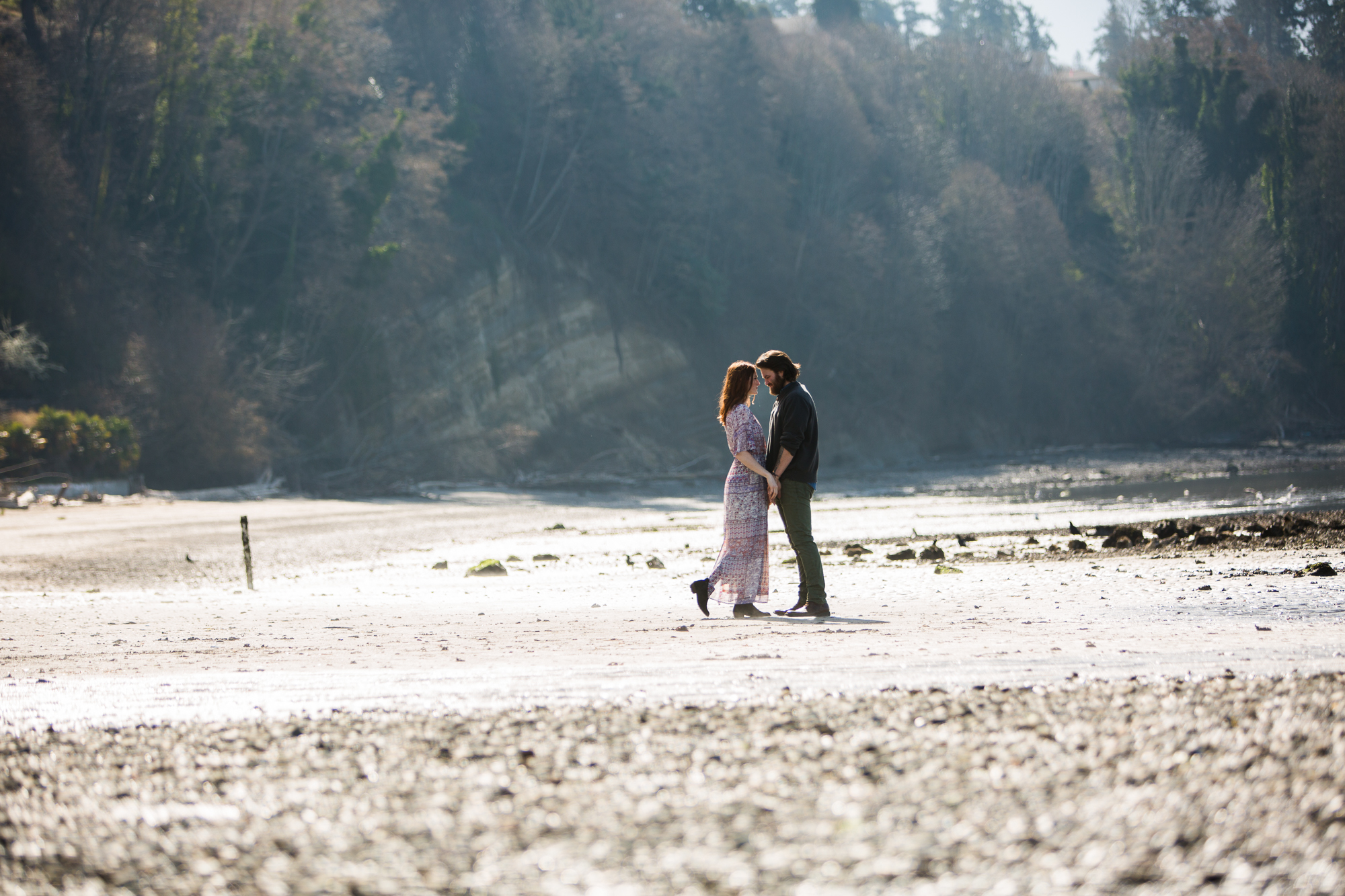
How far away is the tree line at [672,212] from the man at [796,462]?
2412 centimetres

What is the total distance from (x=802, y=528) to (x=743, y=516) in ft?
1.38

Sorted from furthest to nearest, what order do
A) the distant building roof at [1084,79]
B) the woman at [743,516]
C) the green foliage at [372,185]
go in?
the distant building roof at [1084,79], the green foliage at [372,185], the woman at [743,516]

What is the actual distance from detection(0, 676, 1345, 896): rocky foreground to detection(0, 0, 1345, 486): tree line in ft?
86.8

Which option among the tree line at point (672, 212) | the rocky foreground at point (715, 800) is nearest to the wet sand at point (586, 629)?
the rocky foreground at point (715, 800)

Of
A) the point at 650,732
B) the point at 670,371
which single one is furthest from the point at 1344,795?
the point at 670,371

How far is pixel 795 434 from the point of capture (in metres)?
8.23

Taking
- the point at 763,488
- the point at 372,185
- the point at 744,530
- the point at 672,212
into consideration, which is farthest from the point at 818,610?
the point at 672,212

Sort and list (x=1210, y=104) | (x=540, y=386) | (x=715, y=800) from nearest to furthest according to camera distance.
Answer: (x=715, y=800), (x=540, y=386), (x=1210, y=104)

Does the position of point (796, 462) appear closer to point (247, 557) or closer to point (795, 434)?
point (795, 434)

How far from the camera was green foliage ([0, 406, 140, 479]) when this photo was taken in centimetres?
2436

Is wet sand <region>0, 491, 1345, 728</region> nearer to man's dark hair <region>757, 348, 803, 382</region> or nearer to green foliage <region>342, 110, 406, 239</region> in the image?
man's dark hair <region>757, 348, 803, 382</region>

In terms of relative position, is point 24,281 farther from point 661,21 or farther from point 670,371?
point 661,21

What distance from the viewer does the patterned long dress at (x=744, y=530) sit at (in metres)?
8.45

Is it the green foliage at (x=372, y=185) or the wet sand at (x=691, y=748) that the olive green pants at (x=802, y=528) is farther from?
the green foliage at (x=372, y=185)
